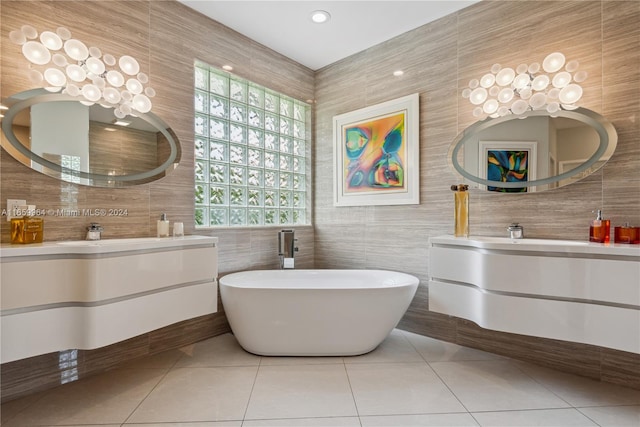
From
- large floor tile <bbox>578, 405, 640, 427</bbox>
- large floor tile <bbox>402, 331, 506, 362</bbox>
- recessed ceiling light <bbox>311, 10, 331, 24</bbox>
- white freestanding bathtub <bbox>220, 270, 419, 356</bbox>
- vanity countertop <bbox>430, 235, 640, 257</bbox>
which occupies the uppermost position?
recessed ceiling light <bbox>311, 10, 331, 24</bbox>

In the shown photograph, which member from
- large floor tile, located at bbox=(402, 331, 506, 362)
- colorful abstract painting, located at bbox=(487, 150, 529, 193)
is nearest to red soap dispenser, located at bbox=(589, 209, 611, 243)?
colorful abstract painting, located at bbox=(487, 150, 529, 193)

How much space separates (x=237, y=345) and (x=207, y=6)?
8.32ft

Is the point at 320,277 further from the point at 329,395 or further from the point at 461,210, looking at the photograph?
the point at 461,210

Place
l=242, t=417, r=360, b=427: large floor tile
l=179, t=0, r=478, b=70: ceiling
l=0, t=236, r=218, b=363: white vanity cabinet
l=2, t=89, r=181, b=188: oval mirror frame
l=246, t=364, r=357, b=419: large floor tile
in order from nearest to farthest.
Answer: l=0, t=236, r=218, b=363: white vanity cabinet
l=242, t=417, r=360, b=427: large floor tile
l=246, t=364, r=357, b=419: large floor tile
l=2, t=89, r=181, b=188: oval mirror frame
l=179, t=0, r=478, b=70: ceiling

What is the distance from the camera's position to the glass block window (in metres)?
2.62

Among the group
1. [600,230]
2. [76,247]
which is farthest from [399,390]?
[76,247]

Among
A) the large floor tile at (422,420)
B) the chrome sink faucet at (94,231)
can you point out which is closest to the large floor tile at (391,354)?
the large floor tile at (422,420)

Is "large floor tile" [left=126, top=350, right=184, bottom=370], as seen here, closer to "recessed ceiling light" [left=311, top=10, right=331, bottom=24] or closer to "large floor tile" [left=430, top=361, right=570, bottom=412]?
"large floor tile" [left=430, top=361, right=570, bottom=412]

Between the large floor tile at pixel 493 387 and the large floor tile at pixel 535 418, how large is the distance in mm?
42

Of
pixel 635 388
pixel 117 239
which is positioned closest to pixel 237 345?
pixel 117 239

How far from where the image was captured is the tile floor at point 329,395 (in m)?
1.56

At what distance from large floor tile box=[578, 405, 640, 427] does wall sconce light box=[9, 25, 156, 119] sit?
10.00 feet

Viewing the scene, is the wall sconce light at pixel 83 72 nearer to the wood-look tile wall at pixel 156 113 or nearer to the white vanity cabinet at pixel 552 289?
the wood-look tile wall at pixel 156 113

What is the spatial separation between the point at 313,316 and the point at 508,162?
1.69 m
